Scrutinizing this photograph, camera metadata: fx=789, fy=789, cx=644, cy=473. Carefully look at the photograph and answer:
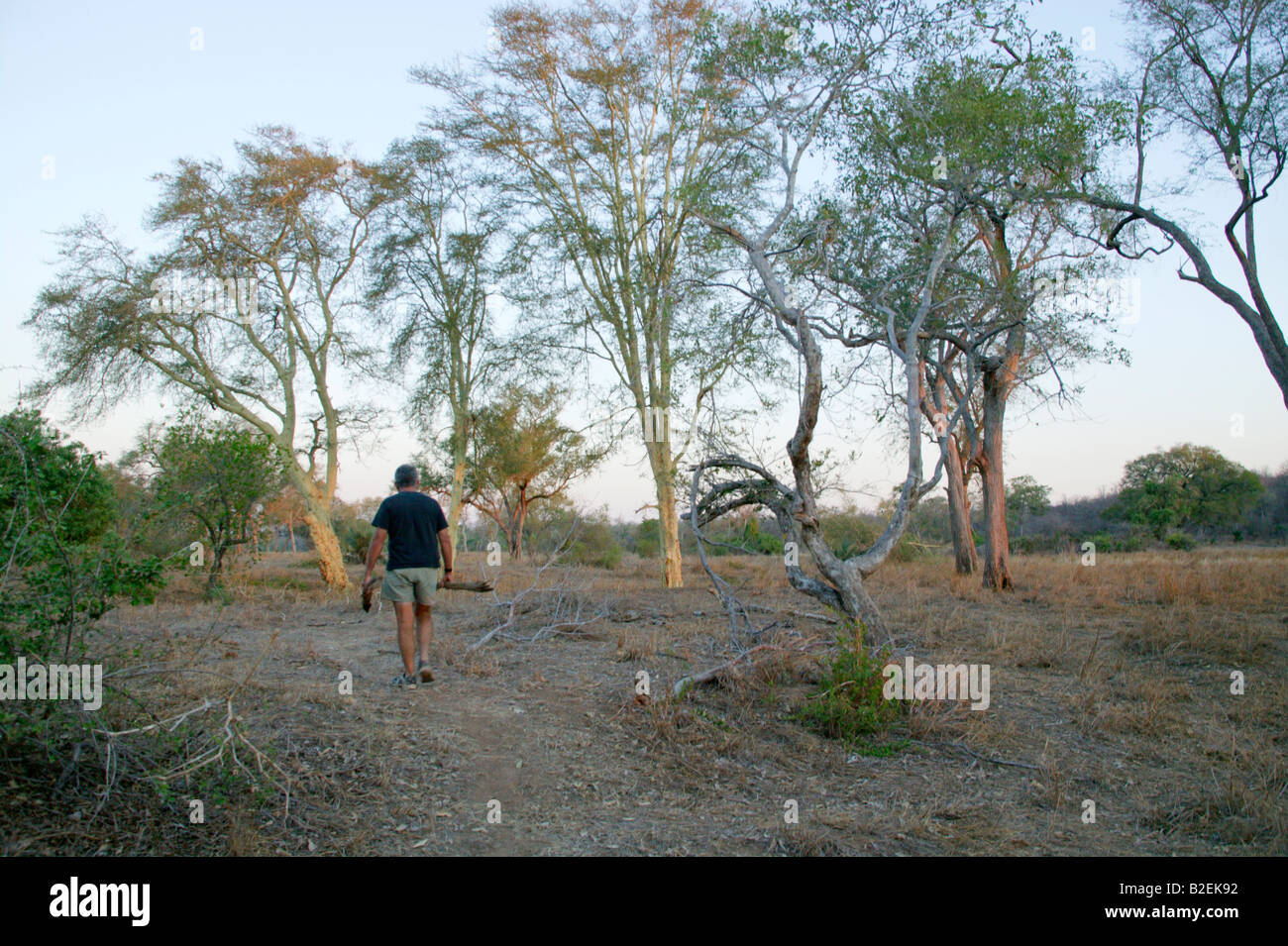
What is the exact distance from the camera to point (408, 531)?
6008 millimetres

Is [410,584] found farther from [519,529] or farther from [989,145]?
[519,529]

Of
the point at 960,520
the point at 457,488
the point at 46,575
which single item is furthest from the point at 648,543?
the point at 46,575

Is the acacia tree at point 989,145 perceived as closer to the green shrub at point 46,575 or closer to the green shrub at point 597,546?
the green shrub at point 46,575

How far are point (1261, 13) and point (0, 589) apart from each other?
578 inches

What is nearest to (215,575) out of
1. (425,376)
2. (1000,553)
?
(425,376)

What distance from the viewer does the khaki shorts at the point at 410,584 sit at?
5922 millimetres

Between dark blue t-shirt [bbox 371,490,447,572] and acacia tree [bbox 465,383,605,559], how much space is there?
27.7 ft

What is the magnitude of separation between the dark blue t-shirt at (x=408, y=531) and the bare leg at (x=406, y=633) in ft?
0.99

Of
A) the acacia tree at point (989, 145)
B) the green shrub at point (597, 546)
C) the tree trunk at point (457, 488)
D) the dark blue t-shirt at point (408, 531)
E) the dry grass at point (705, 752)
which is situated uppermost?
the acacia tree at point (989, 145)

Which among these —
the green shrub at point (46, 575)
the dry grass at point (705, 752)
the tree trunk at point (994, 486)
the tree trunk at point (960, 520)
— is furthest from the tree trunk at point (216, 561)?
the tree trunk at point (960, 520)

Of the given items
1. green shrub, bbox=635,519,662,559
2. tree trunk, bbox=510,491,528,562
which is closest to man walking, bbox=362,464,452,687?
tree trunk, bbox=510,491,528,562

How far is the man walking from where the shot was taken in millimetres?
5953

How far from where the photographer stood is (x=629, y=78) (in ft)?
49.5
